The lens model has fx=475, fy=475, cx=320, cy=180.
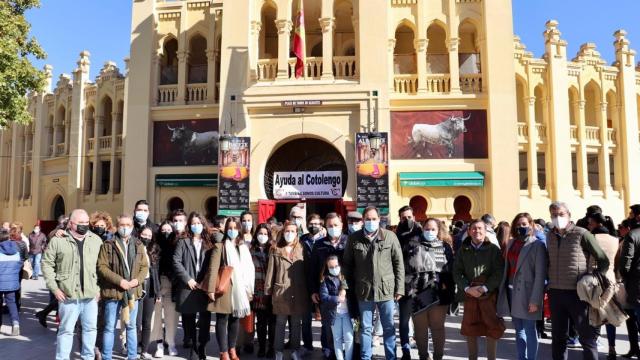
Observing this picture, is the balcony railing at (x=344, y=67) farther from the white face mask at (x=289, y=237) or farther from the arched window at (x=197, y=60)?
the white face mask at (x=289, y=237)

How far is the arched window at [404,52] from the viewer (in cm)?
1780

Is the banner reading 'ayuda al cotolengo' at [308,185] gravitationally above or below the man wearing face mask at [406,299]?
above

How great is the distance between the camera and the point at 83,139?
81.3 feet

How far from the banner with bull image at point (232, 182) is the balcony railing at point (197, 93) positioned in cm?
357

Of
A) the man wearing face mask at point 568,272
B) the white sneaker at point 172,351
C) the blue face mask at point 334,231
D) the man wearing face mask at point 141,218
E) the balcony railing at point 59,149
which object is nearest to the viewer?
the man wearing face mask at point 568,272

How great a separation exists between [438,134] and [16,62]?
12.7 meters

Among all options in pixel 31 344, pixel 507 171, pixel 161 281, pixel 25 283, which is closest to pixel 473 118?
pixel 507 171

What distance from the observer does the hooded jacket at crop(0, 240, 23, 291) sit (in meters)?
8.37

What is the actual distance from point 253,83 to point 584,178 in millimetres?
14964

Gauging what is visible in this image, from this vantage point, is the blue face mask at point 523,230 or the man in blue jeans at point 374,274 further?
the blue face mask at point 523,230

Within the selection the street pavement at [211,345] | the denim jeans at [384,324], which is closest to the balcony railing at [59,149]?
the street pavement at [211,345]

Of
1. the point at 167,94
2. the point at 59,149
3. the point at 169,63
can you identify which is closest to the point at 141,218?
the point at 167,94

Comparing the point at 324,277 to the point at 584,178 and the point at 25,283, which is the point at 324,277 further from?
the point at 584,178

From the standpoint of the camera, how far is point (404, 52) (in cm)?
1903
